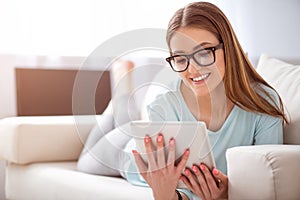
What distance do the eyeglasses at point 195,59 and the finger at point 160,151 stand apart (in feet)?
0.56

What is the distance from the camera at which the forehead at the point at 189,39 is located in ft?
3.99

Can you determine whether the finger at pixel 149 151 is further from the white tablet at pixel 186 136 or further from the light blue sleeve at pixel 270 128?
the light blue sleeve at pixel 270 128

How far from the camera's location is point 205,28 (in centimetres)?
133

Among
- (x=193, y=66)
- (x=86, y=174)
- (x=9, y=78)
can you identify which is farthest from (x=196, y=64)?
(x=9, y=78)

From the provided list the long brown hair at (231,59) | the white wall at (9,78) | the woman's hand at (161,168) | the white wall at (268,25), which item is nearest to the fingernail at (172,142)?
the woman's hand at (161,168)

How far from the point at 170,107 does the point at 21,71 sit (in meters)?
1.66

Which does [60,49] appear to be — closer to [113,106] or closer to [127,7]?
[127,7]

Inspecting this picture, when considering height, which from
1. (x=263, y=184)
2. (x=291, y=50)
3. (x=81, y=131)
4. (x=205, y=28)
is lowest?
(x=81, y=131)

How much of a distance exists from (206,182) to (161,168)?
0.10m

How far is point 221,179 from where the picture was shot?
48.8 inches

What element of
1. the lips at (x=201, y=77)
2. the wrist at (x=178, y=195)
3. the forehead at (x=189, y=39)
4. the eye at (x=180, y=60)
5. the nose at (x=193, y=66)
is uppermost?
the forehead at (x=189, y=39)

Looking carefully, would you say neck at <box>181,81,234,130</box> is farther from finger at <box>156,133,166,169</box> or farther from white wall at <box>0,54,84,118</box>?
white wall at <box>0,54,84,118</box>

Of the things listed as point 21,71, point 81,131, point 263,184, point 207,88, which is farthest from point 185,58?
point 21,71

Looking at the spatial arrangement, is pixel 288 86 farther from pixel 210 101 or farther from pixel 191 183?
pixel 191 183
